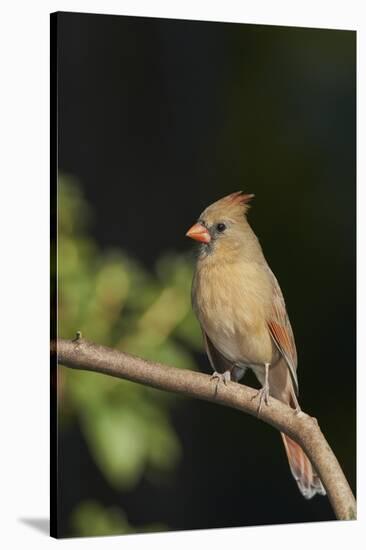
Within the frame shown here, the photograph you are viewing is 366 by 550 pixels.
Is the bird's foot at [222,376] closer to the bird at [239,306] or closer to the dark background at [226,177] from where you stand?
the bird at [239,306]

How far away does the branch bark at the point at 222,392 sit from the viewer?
5152 millimetres

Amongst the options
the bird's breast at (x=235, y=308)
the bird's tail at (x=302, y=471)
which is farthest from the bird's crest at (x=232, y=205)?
the bird's tail at (x=302, y=471)

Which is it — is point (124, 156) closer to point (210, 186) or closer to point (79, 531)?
point (210, 186)

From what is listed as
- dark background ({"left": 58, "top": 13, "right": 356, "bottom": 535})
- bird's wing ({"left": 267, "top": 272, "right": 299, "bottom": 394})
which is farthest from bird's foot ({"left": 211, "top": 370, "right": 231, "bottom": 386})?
bird's wing ({"left": 267, "top": 272, "right": 299, "bottom": 394})

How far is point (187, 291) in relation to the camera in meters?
5.68

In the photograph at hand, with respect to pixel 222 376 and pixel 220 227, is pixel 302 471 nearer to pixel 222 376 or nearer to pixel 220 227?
Result: pixel 222 376

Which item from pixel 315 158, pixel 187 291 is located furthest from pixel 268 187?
pixel 187 291

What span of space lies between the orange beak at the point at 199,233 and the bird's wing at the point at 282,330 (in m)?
0.45

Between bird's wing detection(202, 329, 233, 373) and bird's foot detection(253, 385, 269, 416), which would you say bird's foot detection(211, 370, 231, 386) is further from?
bird's foot detection(253, 385, 269, 416)

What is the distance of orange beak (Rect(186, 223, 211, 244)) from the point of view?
5.84m

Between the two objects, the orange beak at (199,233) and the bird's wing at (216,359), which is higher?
the orange beak at (199,233)

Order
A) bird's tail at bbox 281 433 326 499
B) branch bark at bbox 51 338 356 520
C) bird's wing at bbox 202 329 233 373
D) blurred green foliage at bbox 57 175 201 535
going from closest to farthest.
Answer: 1. blurred green foliage at bbox 57 175 201 535
2. branch bark at bbox 51 338 356 520
3. bird's wing at bbox 202 329 233 373
4. bird's tail at bbox 281 433 326 499

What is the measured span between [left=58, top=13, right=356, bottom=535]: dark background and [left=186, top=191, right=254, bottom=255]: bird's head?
5 centimetres

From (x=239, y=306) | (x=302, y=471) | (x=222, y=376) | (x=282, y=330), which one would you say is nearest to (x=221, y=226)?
(x=239, y=306)
